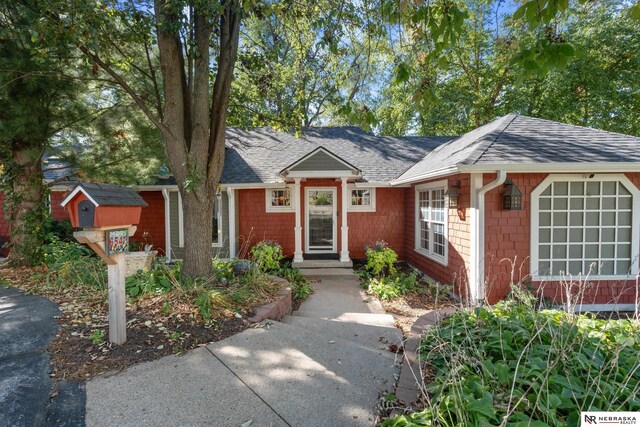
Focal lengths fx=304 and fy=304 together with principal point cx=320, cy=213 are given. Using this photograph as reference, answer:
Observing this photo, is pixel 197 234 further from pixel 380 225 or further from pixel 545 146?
pixel 545 146

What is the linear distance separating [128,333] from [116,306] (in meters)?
0.44

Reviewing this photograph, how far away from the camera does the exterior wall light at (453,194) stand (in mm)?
6008

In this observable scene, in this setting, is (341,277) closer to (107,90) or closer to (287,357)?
(287,357)

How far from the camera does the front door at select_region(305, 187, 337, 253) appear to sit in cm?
935

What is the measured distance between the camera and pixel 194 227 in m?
4.61

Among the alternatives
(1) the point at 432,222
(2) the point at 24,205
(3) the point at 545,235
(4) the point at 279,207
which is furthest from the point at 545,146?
(2) the point at 24,205

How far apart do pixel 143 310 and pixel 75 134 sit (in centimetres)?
517

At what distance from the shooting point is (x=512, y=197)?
5.24 m

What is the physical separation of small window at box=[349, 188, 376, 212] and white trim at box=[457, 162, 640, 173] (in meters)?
4.28

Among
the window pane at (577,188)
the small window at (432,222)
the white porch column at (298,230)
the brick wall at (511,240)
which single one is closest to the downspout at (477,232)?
the brick wall at (511,240)

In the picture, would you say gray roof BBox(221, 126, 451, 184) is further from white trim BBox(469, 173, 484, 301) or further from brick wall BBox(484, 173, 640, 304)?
brick wall BBox(484, 173, 640, 304)

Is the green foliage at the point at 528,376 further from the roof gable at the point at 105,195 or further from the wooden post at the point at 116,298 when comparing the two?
the roof gable at the point at 105,195

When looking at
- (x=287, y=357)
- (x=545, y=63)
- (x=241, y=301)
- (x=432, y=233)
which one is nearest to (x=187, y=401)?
(x=287, y=357)

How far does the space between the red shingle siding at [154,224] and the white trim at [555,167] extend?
28.0 feet
